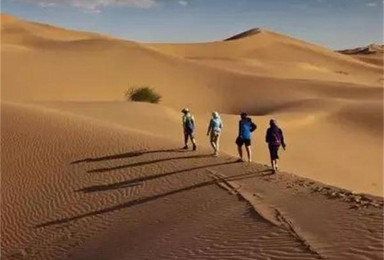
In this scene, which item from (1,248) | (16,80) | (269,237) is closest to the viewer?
(269,237)

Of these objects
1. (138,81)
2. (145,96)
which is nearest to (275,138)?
(145,96)

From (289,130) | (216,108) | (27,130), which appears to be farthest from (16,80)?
(27,130)

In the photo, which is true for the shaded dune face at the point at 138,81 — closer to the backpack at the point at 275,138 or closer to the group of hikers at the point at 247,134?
the group of hikers at the point at 247,134

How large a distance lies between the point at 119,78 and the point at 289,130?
22.6m

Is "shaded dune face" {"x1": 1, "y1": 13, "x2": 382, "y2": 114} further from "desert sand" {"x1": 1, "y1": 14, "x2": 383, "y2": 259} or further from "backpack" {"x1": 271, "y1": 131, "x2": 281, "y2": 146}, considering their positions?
"backpack" {"x1": 271, "y1": 131, "x2": 281, "y2": 146}

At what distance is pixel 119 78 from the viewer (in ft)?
160

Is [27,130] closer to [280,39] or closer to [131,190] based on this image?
[131,190]

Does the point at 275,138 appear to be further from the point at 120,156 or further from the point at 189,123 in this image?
the point at 120,156

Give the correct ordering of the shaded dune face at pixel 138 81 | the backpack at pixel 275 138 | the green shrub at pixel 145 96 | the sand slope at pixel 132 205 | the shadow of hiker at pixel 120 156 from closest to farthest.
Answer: the sand slope at pixel 132 205, the backpack at pixel 275 138, the shadow of hiker at pixel 120 156, the green shrub at pixel 145 96, the shaded dune face at pixel 138 81

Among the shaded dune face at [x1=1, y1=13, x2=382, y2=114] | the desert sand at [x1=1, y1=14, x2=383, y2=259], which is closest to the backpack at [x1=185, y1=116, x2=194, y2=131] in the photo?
the desert sand at [x1=1, y1=14, x2=383, y2=259]

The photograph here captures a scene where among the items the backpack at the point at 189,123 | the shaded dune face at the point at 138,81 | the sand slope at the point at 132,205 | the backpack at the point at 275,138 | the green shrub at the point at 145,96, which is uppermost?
the shaded dune face at the point at 138,81

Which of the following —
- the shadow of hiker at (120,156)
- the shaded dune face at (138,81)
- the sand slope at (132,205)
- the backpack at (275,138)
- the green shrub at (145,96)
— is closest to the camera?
the sand slope at (132,205)

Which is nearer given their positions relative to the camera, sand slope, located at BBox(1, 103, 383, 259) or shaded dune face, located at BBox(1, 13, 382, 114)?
sand slope, located at BBox(1, 103, 383, 259)

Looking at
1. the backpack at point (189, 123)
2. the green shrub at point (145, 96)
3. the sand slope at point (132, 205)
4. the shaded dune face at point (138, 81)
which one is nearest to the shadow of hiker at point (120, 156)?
the sand slope at point (132, 205)
